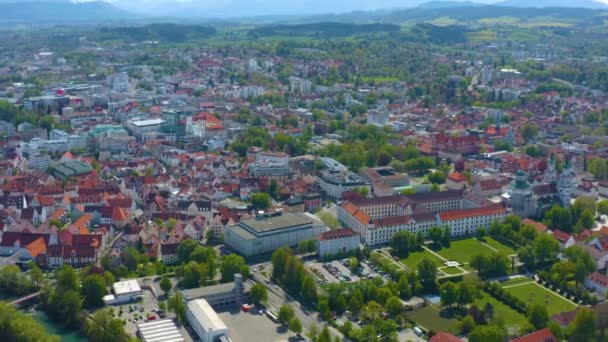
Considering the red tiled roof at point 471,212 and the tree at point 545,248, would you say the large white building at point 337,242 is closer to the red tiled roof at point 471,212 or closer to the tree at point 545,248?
the red tiled roof at point 471,212

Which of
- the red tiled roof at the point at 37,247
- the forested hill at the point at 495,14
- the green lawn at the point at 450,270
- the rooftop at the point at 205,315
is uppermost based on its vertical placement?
the rooftop at the point at 205,315

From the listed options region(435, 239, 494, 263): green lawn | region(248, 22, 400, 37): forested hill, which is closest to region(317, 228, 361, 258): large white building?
region(435, 239, 494, 263): green lawn

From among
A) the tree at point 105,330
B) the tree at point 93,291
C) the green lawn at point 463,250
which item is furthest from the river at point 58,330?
the green lawn at point 463,250

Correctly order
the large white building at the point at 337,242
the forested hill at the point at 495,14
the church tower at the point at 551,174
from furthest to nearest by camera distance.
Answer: the forested hill at the point at 495,14
the church tower at the point at 551,174
the large white building at the point at 337,242

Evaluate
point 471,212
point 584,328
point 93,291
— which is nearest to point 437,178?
point 471,212

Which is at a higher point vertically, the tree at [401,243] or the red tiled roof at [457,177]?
the tree at [401,243]

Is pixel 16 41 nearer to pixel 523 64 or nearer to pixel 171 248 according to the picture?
pixel 523 64

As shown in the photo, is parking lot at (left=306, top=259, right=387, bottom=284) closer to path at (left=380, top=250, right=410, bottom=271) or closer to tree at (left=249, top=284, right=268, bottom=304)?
path at (left=380, top=250, right=410, bottom=271)

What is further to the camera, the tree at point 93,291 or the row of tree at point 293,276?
the row of tree at point 293,276
